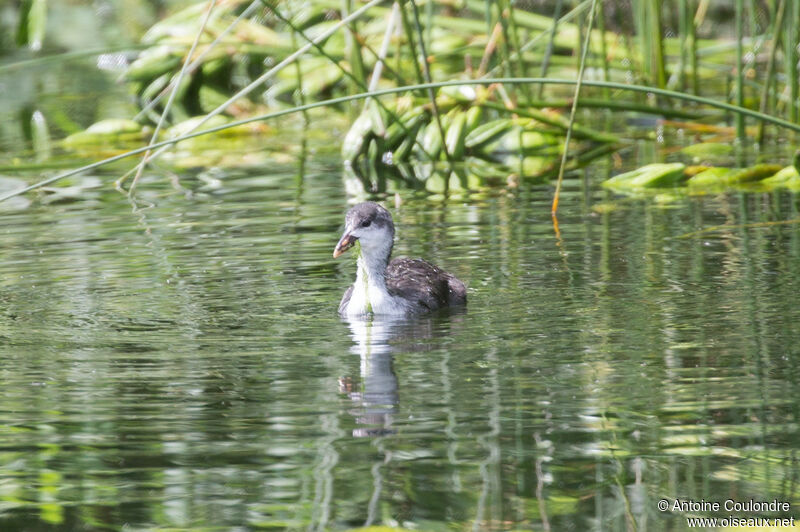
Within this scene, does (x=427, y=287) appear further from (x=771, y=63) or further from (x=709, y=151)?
(x=709, y=151)

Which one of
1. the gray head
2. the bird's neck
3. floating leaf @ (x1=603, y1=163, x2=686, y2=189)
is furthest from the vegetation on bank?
the bird's neck

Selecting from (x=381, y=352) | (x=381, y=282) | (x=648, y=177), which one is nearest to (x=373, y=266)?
(x=381, y=282)

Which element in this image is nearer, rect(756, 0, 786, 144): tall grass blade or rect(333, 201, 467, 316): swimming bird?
rect(333, 201, 467, 316): swimming bird

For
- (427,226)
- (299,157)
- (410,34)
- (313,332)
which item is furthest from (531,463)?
(299,157)

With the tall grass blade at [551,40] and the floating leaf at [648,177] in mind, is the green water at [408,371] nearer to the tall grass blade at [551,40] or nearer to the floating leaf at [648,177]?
the floating leaf at [648,177]

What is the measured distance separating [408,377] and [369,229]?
1.64m

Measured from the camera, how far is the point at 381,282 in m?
6.61

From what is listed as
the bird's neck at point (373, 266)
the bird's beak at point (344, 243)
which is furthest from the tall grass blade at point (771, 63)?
the bird's beak at point (344, 243)

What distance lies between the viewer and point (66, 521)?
381 centimetres

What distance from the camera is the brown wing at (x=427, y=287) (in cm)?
664

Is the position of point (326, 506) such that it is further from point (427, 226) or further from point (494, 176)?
point (494, 176)

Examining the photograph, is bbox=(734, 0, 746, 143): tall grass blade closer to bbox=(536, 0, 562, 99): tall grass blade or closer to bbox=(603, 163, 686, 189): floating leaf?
bbox=(603, 163, 686, 189): floating leaf

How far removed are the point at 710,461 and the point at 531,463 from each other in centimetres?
53

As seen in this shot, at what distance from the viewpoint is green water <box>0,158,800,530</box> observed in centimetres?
389
